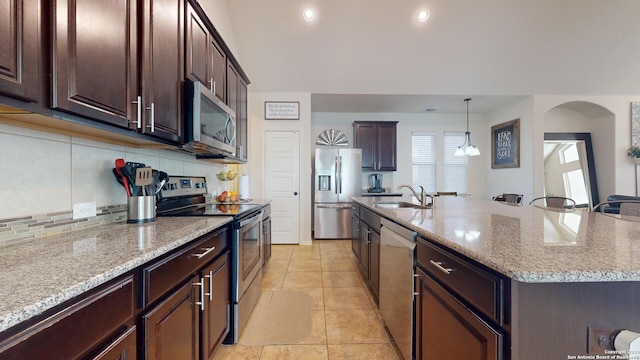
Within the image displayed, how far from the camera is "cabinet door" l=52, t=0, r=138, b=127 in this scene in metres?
0.92

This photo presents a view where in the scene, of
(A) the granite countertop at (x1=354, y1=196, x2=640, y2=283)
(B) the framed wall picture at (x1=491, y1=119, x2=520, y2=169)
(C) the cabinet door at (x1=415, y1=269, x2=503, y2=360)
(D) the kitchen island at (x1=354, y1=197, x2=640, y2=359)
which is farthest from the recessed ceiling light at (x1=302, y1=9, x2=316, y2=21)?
(B) the framed wall picture at (x1=491, y1=119, x2=520, y2=169)

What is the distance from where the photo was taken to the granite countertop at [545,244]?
27.7 inches

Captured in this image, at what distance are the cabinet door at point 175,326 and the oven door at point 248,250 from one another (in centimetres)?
51

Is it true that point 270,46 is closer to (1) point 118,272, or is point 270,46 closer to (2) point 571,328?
(1) point 118,272

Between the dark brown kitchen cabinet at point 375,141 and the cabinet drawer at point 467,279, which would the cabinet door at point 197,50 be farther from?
the dark brown kitchen cabinet at point 375,141

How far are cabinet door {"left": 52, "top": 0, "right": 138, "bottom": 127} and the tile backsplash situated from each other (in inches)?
12.1

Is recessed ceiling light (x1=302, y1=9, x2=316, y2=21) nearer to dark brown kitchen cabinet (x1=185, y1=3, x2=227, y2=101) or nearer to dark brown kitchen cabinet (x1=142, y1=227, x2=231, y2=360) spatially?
dark brown kitchen cabinet (x1=185, y1=3, x2=227, y2=101)

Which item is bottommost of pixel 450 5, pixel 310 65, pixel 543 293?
pixel 543 293

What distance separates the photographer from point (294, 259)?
3.72 m

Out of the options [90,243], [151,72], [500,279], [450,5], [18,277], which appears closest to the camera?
[18,277]

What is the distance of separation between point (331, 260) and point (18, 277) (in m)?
3.26

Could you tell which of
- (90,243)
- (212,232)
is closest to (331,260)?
(212,232)

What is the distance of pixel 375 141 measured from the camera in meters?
5.40

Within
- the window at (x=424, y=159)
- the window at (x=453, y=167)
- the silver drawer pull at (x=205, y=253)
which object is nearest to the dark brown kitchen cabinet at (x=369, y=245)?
the silver drawer pull at (x=205, y=253)
